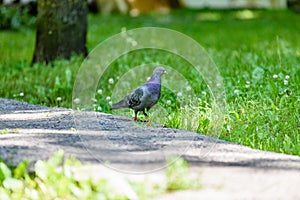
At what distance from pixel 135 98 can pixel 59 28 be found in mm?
4179

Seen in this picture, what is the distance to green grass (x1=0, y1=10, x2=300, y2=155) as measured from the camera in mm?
5570

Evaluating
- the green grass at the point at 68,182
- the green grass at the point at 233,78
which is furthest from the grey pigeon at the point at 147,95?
the green grass at the point at 68,182

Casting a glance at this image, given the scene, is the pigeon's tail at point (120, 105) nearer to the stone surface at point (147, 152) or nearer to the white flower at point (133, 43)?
the stone surface at point (147, 152)

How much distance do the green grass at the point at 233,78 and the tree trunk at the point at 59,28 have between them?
0.25 m

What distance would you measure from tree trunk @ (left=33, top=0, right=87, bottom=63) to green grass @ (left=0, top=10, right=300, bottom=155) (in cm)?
25

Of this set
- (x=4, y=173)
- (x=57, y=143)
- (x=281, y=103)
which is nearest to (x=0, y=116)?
(x=57, y=143)

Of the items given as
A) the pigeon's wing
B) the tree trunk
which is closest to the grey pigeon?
the pigeon's wing

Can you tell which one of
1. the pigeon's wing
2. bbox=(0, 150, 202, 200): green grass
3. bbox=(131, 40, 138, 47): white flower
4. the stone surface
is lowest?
bbox=(0, 150, 202, 200): green grass

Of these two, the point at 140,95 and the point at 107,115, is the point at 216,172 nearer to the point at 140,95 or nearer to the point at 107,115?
the point at 140,95

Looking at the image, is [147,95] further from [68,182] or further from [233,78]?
[233,78]

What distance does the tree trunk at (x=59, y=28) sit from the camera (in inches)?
359

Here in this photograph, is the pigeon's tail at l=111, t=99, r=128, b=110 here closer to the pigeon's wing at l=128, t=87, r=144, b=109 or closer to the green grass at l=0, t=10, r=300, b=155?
the pigeon's wing at l=128, t=87, r=144, b=109

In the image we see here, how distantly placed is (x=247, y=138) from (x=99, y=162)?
1.43 m

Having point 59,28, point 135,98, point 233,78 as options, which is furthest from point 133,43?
point 135,98
